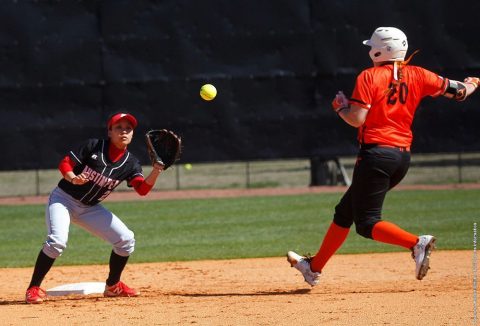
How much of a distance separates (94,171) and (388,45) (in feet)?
7.14

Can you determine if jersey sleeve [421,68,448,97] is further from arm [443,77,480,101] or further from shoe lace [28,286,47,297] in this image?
shoe lace [28,286,47,297]

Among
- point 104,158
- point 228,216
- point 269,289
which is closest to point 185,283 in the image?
point 269,289

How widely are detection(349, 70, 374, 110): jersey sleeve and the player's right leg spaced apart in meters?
2.15

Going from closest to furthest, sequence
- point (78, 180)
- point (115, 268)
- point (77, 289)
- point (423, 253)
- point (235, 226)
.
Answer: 1. point (423, 253)
2. point (78, 180)
3. point (115, 268)
4. point (77, 289)
5. point (235, 226)

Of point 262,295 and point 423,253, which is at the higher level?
point 423,253

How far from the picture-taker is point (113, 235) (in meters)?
6.49

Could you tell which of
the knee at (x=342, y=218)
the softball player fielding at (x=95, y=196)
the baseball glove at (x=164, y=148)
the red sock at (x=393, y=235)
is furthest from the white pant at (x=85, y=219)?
the red sock at (x=393, y=235)

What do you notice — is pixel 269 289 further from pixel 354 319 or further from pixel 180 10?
pixel 180 10

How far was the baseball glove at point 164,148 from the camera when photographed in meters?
6.40

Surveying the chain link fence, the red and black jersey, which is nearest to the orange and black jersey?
the red and black jersey

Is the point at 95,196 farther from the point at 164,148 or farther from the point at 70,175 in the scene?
the point at 164,148

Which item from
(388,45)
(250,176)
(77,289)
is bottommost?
(250,176)

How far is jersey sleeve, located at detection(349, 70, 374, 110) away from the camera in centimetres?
579

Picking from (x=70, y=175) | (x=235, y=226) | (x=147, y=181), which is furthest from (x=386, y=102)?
(x=235, y=226)
